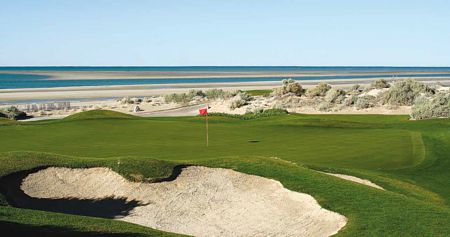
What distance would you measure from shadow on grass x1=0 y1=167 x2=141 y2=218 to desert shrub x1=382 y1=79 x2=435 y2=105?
153ft

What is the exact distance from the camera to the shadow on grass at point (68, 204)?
14.4 m

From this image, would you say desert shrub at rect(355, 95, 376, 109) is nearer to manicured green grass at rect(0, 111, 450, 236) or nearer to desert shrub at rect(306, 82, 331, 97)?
desert shrub at rect(306, 82, 331, 97)

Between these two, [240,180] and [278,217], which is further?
[240,180]

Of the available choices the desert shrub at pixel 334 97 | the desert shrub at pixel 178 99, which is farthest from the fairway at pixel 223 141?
the desert shrub at pixel 178 99

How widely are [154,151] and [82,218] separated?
9.93 meters

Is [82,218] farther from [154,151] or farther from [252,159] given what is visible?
[154,151]

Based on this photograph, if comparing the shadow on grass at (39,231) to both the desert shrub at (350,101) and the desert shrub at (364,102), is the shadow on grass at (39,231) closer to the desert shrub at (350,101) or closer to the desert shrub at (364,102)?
the desert shrub at (364,102)

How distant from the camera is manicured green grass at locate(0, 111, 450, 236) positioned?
12055 millimetres

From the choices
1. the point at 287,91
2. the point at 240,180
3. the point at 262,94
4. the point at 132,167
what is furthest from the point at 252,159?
the point at 262,94

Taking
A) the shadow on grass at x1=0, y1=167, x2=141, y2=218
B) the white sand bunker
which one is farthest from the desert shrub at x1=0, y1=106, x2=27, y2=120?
the shadow on grass at x1=0, y1=167, x2=141, y2=218

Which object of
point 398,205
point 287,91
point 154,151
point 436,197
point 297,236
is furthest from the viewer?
point 287,91

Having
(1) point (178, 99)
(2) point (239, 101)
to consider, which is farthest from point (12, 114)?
(1) point (178, 99)

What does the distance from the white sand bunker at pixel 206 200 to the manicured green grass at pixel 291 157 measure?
1.27 ft

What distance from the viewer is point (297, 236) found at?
1235 centimetres
